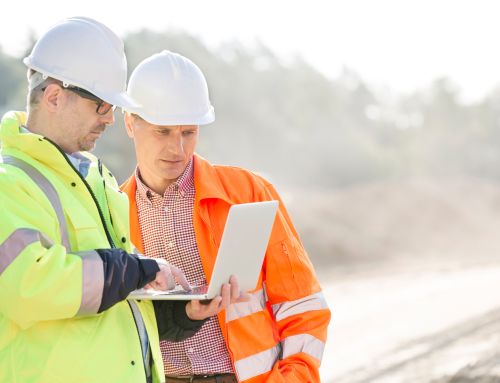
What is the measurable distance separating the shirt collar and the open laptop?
64 centimetres

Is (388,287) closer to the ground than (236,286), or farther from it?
farther from it

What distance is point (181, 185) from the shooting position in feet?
8.75

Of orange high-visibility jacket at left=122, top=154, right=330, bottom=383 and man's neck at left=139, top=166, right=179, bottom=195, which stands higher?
man's neck at left=139, top=166, right=179, bottom=195

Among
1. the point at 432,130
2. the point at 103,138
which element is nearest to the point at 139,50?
the point at 103,138

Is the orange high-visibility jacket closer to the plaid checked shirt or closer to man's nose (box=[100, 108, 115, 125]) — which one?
the plaid checked shirt

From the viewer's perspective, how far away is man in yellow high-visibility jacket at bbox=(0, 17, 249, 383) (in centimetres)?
152

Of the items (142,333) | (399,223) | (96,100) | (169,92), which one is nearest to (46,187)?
(96,100)

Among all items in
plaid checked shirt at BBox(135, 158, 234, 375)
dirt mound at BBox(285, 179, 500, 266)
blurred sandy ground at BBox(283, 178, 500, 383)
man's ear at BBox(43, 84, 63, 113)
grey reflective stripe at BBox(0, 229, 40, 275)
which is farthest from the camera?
dirt mound at BBox(285, 179, 500, 266)

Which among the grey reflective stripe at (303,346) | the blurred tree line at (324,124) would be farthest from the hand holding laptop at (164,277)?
the blurred tree line at (324,124)

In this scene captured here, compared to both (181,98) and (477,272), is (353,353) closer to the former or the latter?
(181,98)

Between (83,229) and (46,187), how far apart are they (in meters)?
0.18

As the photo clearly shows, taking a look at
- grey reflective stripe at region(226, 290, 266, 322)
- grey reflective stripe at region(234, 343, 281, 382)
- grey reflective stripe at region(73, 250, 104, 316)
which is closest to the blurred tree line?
grey reflective stripe at region(226, 290, 266, 322)

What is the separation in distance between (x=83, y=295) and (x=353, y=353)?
682cm

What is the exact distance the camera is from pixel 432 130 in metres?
45.9
